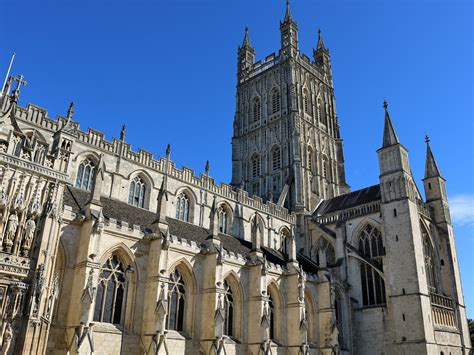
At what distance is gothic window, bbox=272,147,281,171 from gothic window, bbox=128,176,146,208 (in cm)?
1824

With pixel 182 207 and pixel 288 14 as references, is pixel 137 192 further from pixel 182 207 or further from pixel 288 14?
pixel 288 14

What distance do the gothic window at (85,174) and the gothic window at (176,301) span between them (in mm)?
7735

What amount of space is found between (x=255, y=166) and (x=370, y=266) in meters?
17.7

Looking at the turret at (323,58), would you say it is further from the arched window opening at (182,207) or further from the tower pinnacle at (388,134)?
the arched window opening at (182,207)

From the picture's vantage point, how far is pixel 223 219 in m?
32.3

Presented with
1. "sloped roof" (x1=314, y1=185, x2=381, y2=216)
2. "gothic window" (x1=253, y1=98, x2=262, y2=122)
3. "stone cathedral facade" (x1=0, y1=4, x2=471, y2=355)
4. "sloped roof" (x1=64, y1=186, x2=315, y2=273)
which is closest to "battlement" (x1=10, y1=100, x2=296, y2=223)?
"stone cathedral facade" (x1=0, y1=4, x2=471, y2=355)

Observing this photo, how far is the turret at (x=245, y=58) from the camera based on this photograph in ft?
168

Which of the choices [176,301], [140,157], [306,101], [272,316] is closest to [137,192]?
[140,157]

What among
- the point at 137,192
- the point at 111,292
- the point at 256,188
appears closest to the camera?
the point at 111,292

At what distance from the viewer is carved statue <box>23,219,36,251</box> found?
11955 millimetres

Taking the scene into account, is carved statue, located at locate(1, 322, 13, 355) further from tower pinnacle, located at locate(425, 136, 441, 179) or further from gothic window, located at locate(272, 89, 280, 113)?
gothic window, located at locate(272, 89, 280, 113)

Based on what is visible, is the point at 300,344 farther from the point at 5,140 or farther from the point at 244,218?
the point at 5,140

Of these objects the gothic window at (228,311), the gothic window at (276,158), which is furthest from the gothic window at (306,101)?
the gothic window at (228,311)

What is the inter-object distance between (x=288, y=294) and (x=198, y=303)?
6.88 meters
